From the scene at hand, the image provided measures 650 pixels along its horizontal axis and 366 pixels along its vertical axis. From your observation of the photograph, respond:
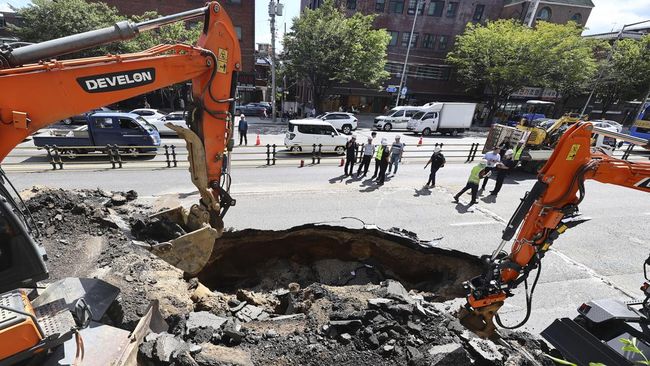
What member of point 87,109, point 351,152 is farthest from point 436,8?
point 87,109

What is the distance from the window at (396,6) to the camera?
117 feet

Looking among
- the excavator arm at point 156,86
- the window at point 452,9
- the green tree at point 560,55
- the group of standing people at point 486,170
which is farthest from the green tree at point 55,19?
the green tree at point 560,55

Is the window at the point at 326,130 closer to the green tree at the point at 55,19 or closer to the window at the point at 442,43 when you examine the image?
the green tree at the point at 55,19

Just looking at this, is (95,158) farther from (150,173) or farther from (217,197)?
(217,197)

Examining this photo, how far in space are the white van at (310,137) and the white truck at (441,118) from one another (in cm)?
1194

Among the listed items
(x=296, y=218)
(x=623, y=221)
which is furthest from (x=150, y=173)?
(x=623, y=221)

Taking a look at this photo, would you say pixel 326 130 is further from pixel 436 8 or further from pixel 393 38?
pixel 436 8

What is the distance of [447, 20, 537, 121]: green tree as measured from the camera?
29.9 metres

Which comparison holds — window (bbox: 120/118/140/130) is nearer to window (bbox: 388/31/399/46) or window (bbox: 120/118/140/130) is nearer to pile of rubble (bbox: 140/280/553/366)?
pile of rubble (bbox: 140/280/553/366)

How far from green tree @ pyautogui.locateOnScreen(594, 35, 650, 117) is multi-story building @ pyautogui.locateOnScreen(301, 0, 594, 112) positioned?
10.4 m

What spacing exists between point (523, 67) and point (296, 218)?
3114 centimetres

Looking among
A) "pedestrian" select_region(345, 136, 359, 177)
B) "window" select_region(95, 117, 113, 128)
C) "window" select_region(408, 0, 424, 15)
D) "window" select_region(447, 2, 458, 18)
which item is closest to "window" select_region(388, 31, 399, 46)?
"window" select_region(408, 0, 424, 15)

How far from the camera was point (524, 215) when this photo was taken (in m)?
4.40

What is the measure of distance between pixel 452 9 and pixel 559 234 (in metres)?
41.4
